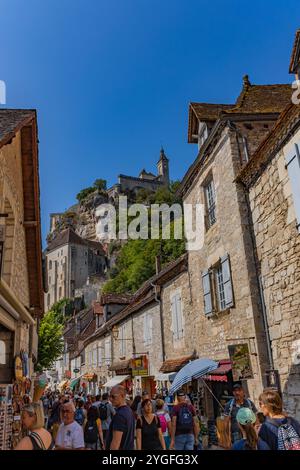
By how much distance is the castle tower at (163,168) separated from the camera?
310 ft

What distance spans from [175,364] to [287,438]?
8.64 meters

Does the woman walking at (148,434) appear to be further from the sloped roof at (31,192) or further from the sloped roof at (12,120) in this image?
the sloped roof at (31,192)

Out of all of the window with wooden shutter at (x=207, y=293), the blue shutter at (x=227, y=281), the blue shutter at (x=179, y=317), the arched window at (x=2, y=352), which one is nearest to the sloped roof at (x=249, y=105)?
the blue shutter at (x=227, y=281)

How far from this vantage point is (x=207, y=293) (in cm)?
941

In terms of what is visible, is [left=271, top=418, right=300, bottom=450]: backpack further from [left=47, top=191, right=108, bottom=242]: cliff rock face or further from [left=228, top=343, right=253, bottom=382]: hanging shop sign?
[left=47, top=191, right=108, bottom=242]: cliff rock face

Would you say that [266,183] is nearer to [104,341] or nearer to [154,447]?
[154,447]

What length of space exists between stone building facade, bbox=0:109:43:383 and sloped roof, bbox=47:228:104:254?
67.3 metres

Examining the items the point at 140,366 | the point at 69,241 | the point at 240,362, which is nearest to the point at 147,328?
the point at 140,366

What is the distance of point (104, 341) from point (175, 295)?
36.3ft

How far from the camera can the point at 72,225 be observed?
85062 mm

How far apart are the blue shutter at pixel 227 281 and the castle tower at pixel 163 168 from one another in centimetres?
8578

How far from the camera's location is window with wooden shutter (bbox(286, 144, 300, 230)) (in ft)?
19.7

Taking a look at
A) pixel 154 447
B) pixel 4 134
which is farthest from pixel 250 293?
pixel 4 134

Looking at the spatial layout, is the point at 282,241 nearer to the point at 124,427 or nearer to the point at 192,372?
the point at 192,372
